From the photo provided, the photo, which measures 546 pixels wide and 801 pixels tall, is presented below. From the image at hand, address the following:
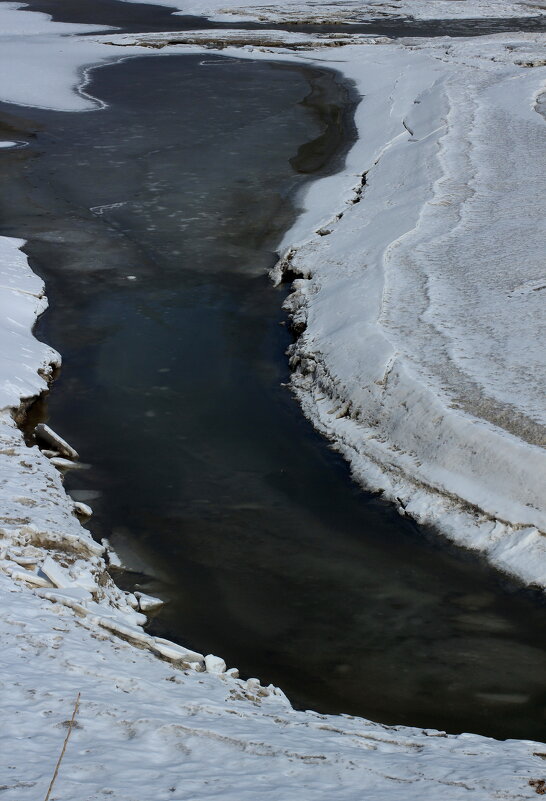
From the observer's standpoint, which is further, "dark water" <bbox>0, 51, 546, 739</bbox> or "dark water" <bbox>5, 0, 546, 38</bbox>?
"dark water" <bbox>5, 0, 546, 38</bbox>

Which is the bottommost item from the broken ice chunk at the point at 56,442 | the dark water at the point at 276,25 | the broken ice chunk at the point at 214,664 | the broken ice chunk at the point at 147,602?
the broken ice chunk at the point at 147,602

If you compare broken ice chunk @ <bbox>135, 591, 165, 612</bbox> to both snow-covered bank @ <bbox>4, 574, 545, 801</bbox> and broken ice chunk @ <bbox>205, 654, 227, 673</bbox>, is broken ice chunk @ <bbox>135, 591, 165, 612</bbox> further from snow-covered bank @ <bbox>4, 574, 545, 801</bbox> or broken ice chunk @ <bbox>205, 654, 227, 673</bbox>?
snow-covered bank @ <bbox>4, 574, 545, 801</bbox>

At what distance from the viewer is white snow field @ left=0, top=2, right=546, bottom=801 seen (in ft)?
11.2

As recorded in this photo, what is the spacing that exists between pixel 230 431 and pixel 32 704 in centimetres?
A: 367

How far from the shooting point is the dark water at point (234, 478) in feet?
15.9

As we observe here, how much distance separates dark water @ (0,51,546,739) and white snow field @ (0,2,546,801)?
0.26 metres

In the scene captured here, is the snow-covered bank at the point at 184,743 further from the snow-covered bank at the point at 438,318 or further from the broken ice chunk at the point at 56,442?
the broken ice chunk at the point at 56,442

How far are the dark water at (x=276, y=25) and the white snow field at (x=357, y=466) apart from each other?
1148 cm

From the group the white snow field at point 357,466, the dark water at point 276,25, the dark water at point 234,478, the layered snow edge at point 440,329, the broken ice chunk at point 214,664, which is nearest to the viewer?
the white snow field at point 357,466

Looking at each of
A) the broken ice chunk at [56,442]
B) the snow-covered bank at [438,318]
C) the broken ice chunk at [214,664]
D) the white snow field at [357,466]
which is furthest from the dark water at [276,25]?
the broken ice chunk at [214,664]

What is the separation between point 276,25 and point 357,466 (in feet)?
74.4

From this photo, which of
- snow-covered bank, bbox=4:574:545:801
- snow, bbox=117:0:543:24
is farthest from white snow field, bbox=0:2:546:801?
snow, bbox=117:0:543:24

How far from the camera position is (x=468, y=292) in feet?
27.0

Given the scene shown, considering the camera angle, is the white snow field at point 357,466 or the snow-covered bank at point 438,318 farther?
the snow-covered bank at point 438,318
